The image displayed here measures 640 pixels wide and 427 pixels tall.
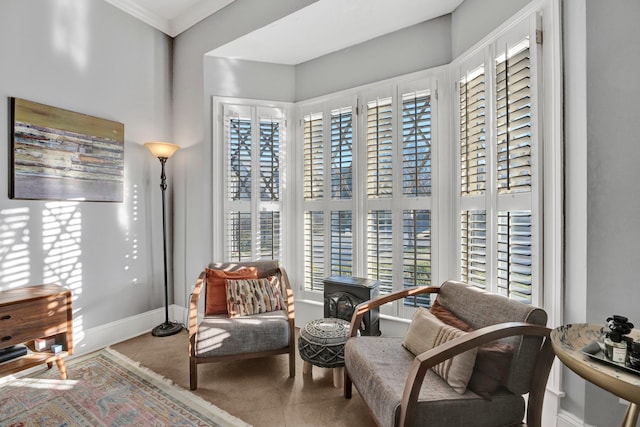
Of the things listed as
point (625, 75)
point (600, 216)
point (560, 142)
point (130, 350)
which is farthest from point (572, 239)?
point (130, 350)

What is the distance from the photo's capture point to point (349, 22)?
261 centimetres

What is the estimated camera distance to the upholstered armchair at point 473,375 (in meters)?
1.29

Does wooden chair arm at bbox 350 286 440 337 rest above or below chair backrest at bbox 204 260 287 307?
below

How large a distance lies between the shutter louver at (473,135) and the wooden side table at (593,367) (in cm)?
108

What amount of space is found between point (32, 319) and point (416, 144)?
307 cm

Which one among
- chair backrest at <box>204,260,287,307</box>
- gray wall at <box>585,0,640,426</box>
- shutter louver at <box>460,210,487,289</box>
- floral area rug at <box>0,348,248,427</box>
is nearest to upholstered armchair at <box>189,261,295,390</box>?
floral area rug at <box>0,348,248,427</box>

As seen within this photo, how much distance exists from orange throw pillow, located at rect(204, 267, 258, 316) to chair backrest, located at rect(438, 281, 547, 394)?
1.58 meters

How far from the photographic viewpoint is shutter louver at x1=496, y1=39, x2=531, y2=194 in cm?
177

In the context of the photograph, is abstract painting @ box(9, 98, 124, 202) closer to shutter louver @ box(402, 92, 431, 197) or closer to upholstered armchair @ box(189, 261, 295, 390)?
upholstered armchair @ box(189, 261, 295, 390)

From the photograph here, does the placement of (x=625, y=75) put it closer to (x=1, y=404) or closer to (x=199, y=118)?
(x=199, y=118)

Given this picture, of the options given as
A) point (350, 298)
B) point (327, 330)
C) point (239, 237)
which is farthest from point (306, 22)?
point (327, 330)

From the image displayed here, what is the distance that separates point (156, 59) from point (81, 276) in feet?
7.45

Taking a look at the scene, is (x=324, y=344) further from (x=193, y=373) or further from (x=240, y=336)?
(x=193, y=373)

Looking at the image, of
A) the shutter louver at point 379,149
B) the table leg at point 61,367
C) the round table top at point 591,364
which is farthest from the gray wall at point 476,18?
the table leg at point 61,367
